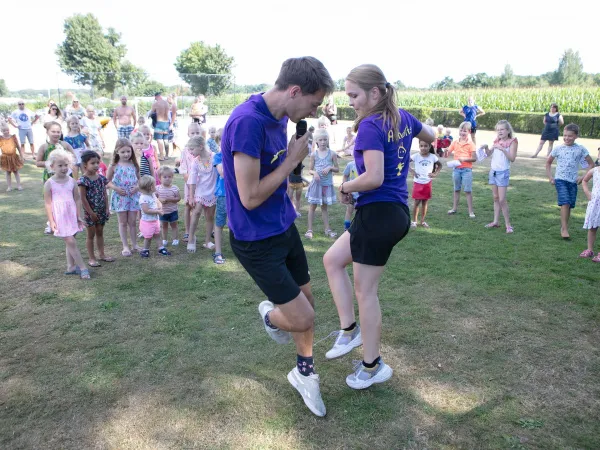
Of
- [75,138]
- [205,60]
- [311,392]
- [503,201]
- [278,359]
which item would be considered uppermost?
[205,60]

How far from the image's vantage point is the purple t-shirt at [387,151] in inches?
110

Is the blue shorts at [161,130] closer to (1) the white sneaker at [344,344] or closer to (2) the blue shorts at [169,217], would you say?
(2) the blue shorts at [169,217]

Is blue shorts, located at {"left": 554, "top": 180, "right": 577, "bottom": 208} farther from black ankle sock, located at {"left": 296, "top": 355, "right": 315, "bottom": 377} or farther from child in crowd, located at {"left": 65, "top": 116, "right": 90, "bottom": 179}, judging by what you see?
child in crowd, located at {"left": 65, "top": 116, "right": 90, "bottom": 179}

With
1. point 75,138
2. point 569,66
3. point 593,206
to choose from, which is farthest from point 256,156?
point 569,66

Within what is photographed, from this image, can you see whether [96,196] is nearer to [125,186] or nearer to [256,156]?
[125,186]

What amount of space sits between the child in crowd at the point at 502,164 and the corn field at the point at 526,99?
23.8 metres

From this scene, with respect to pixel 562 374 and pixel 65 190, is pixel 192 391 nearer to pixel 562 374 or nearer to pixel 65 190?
pixel 562 374

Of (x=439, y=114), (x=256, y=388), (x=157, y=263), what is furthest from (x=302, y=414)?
(x=439, y=114)

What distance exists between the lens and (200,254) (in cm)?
630

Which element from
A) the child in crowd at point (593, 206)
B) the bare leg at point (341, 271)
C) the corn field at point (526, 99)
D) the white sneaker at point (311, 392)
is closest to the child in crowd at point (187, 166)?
the bare leg at point (341, 271)

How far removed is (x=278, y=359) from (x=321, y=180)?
12.7 ft

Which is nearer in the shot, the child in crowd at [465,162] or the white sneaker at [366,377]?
the white sneaker at [366,377]

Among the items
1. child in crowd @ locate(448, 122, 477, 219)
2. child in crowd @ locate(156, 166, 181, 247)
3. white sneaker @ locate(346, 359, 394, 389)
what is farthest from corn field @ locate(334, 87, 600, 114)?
white sneaker @ locate(346, 359, 394, 389)

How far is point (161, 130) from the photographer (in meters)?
13.9
